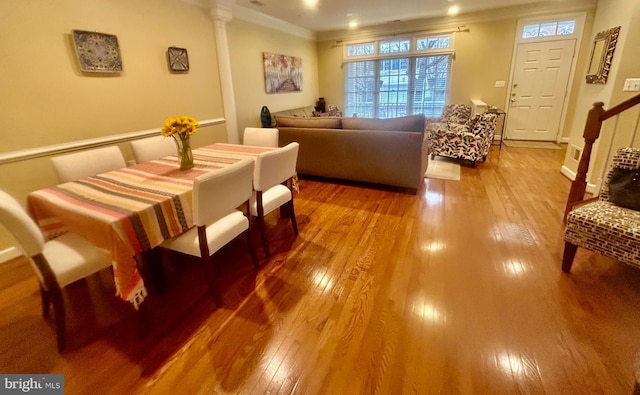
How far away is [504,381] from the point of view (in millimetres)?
1274

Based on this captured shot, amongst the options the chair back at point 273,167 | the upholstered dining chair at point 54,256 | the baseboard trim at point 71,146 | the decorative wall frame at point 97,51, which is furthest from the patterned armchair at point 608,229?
the decorative wall frame at point 97,51

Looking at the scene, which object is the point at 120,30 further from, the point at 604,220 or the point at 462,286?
the point at 604,220

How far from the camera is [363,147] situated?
3.49 m

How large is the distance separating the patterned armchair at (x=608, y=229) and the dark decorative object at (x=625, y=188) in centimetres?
3

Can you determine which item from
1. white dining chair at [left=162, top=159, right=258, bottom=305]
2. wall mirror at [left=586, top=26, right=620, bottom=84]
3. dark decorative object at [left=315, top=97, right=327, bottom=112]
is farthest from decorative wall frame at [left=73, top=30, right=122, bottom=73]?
wall mirror at [left=586, top=26, right=620, bottom=84]

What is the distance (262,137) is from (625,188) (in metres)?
2.85

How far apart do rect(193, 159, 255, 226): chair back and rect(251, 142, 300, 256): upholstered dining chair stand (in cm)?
17

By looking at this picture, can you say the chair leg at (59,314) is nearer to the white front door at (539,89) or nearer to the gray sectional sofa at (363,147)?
the gray sectional sofa at (363,147)

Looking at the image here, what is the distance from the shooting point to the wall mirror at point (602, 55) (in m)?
3.22

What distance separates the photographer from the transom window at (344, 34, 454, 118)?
6059mm

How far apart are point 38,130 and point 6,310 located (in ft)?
4.88

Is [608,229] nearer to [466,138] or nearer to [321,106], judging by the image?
[466,138]

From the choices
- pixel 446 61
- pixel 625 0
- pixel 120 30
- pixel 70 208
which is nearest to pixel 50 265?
pixel 70 208

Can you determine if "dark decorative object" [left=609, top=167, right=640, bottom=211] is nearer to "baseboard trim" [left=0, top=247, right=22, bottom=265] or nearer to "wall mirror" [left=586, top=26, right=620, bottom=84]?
"wall mirror" [left=586, top=26, right=620, bottom=84]
